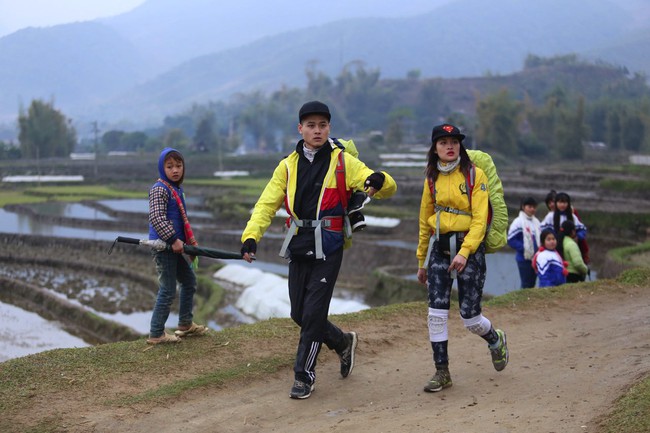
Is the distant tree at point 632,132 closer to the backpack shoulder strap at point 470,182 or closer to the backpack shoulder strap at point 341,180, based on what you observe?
the backpack shoulder strap at point 470,182

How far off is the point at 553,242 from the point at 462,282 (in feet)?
16.5

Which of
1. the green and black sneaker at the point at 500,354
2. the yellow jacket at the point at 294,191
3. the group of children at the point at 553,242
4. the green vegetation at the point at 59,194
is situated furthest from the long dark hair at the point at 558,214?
the green vegetation at the point at 59,194

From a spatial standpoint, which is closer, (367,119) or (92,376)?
(92,376)

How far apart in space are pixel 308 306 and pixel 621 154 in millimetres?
85765

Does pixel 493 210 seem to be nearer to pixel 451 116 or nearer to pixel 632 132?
pixel 632 132

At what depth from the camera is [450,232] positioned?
646 cm

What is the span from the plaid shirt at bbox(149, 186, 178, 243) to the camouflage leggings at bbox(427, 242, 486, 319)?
2342mm

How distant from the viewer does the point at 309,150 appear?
6.55m

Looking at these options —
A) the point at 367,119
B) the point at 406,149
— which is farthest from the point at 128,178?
the point at 367,119

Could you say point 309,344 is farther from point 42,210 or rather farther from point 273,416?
point 42,210

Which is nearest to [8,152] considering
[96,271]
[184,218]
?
[96,271]

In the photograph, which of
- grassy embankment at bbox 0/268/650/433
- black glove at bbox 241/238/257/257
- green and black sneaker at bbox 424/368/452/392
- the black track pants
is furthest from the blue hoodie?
green and black sneaker at bbox 424/368/452/392

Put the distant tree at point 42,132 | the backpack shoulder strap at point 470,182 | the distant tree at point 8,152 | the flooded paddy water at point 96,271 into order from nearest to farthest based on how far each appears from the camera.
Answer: the backpack shoulder strap at point 470,182 → the flooded paddy water at point 96,271 → the distant tree at point 8,152 → the distant tree at point 42,132

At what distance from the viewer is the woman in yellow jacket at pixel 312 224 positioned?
21.0 feet
